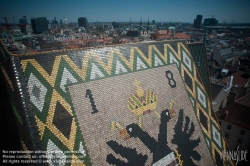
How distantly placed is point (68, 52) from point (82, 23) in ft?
591

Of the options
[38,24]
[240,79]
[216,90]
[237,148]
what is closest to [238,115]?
[237,148]

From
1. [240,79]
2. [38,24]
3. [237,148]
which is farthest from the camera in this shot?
[38,24]

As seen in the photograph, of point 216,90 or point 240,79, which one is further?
point 240,79

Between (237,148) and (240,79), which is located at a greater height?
(240,79)

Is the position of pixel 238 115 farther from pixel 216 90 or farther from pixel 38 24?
pixel 38 24

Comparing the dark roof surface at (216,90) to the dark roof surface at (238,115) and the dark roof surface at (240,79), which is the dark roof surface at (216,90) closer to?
the dark roof surface at (238,115)

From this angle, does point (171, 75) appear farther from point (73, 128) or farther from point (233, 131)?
point (233, 131)

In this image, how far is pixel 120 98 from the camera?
370 inches

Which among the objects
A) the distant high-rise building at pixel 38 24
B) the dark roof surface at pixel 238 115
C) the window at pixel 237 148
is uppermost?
the distant high-rise building at pixel 38 24

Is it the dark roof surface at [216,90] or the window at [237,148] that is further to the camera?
the dark roof surface at [216,90]

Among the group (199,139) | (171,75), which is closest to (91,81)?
(171,75)

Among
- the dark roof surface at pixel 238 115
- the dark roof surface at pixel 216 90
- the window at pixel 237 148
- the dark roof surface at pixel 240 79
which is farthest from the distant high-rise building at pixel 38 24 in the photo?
the window at pixel 237 148

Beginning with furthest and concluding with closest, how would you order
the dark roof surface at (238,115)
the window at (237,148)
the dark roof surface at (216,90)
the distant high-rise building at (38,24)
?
1. the distant high-rise building at (38,24)
2. the dark roof surface at (216,90)
3. the window at (237,148)
4. the dark roof surface at (238,115)

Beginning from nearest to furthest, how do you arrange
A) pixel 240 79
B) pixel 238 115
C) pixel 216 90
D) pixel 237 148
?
pixel 238 115, pixel 237 148, pixel 216 90, pixel 240 79
